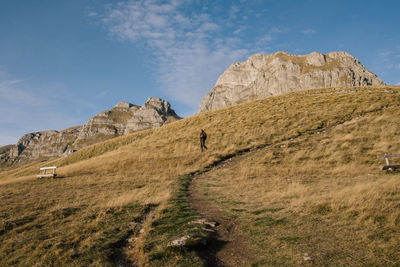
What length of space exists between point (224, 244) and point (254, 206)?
346 centimetres

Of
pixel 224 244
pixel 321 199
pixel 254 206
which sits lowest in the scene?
pixel 224 244

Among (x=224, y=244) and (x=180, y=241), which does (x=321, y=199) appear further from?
(x=180, y=241)

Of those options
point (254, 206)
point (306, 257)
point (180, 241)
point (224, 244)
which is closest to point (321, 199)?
point (254, 206)

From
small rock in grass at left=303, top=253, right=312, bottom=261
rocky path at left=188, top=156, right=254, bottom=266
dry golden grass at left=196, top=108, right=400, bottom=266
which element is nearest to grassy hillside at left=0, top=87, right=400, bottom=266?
dry golden grass at left=196, top=108, right=400, bottom=266

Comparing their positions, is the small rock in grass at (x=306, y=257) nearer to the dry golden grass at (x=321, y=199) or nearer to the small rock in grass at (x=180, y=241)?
the dry golden grass at (x=321, y=199)

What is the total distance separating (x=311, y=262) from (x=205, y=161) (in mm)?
16645

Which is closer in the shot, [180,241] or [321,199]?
[180,241]

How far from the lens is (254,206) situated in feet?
30.5

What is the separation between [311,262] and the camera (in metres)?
4.79

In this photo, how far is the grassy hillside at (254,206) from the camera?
18.3 ft

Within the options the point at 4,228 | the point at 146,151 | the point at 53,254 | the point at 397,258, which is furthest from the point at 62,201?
the point at 146,151

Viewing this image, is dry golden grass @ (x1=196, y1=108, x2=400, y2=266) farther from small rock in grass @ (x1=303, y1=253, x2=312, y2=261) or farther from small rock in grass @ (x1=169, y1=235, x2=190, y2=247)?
small rock in grass @ (x1=169, y1=235, x2=190, y2=247)

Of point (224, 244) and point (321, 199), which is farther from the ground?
point (321, 199)

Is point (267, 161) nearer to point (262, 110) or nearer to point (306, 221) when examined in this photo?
point (306, 221)
